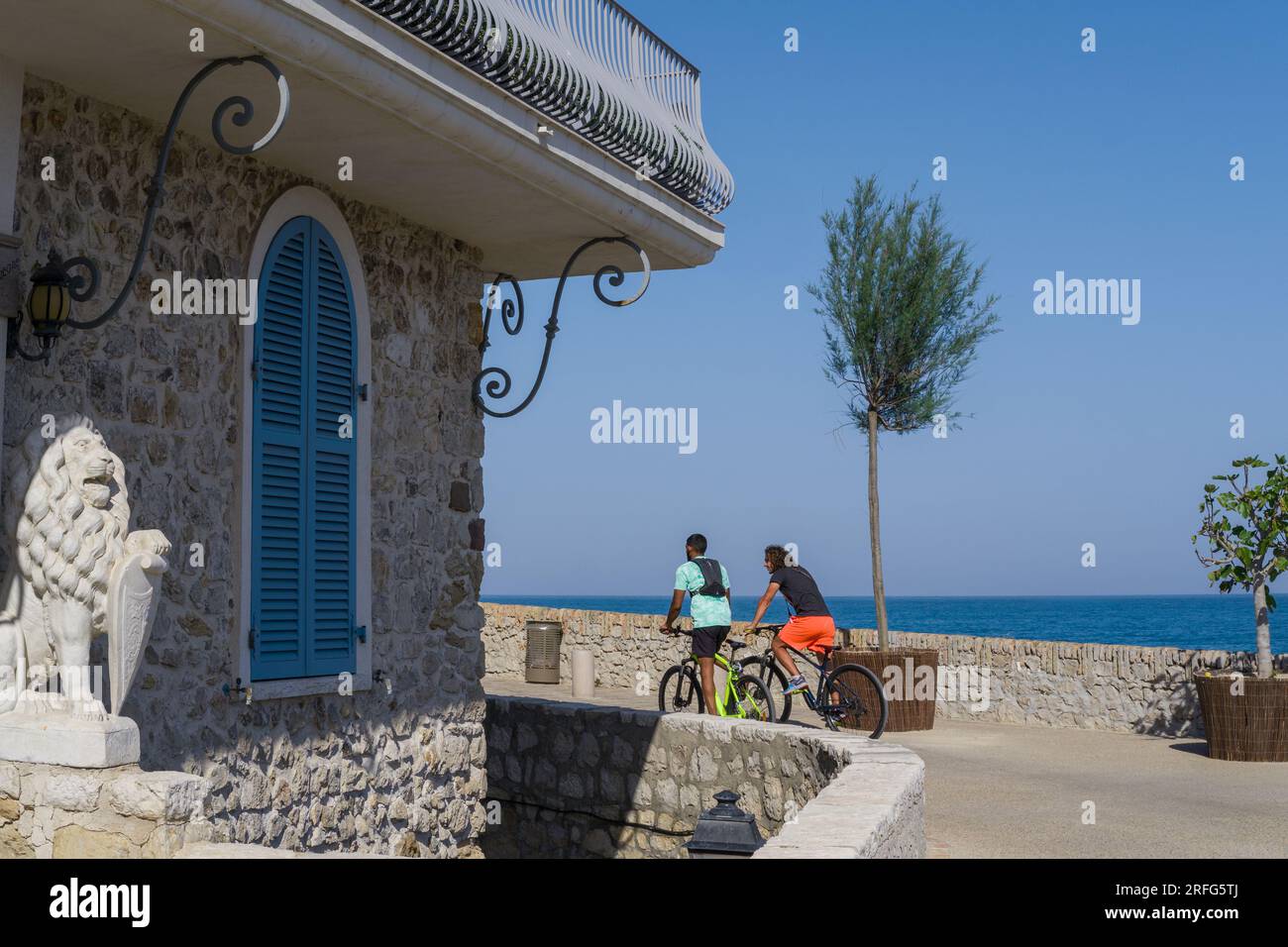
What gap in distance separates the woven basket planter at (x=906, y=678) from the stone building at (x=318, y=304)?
21.8 feet

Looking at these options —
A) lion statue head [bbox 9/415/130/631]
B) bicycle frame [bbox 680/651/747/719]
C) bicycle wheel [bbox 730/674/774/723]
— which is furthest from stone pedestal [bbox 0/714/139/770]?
bicycle frame [bbox 680/651/747/719]

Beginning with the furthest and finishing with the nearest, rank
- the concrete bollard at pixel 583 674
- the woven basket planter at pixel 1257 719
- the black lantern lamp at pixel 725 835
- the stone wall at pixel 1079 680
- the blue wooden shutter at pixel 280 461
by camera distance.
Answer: the concrete bollard at pixel 583 674 → the stone wall at pixel 1079 680 → the woven basket planter at pixel 1257 719 → the blue wooden shutter at pixel 280 461 → the black lantern lamp at pixel 725 835

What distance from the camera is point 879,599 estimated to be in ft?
50.6

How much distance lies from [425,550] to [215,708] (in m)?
2.13

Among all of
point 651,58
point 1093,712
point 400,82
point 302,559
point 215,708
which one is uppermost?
point 651,58

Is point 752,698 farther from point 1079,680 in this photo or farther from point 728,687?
point 1079,680

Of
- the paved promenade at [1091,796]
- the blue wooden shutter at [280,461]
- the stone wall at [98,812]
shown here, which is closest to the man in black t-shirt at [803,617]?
the paved promenade at [1091,796]

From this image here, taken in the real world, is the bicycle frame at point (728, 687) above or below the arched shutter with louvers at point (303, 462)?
below

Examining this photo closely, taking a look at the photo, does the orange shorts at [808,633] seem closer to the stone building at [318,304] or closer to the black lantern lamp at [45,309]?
the stone building at [318,304]

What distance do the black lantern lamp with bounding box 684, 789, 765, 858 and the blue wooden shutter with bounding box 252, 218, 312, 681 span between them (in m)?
2.26

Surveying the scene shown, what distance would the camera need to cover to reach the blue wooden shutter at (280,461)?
6.68 metres
